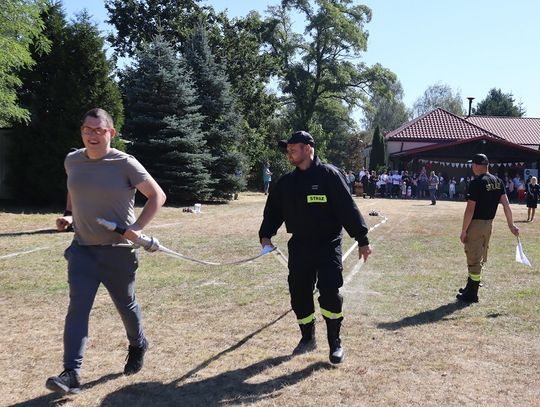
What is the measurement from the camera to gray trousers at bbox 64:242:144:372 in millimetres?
4109

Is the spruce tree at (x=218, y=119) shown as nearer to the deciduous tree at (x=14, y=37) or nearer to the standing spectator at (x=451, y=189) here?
the deciduous tree at (x=14, y=37)

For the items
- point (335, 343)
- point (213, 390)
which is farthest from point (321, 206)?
point (213, 390)

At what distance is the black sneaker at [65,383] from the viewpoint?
3.87 m

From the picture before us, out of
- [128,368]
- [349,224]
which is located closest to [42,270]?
[128,368]

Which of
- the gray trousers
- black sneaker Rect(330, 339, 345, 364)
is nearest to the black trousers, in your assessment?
black sneaker Rect(330, 339, 345, 364)

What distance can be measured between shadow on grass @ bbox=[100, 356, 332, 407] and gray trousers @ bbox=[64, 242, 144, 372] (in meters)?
0.44

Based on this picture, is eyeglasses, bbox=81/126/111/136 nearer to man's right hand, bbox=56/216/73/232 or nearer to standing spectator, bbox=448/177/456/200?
man's right hand, bbox=56/216/73/232

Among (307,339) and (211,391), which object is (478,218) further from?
(211,391)

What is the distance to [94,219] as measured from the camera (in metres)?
4.15

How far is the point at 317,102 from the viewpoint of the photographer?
2179 inches

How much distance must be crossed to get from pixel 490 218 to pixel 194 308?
3.79 metres

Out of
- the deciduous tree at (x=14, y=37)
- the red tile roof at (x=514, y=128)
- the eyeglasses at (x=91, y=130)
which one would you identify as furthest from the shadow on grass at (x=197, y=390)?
the red tile roof at (x=514, y=128)

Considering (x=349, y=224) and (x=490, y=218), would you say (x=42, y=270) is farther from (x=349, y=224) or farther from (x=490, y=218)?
(x=490, y=218)

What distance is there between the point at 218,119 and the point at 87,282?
72.9 ft
